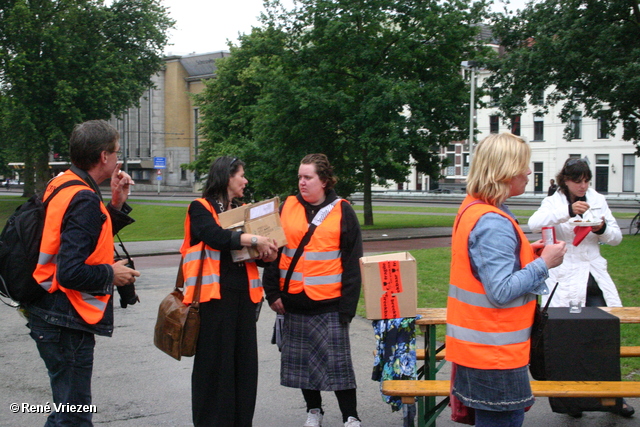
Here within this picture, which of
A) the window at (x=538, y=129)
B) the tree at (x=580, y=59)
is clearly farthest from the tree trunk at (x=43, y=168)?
the window at (x=538, y=129)

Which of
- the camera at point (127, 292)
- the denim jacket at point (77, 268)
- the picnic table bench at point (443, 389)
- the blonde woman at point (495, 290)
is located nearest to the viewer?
the blonde woman at point (495, 290)

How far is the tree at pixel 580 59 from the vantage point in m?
18.3

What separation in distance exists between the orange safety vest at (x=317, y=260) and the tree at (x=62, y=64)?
32.9 m

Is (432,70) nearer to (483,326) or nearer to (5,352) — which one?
(5,352)

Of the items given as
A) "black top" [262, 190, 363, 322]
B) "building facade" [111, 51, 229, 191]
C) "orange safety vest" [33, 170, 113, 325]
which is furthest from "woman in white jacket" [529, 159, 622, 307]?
"building facade" [111, 51, 229, 191]

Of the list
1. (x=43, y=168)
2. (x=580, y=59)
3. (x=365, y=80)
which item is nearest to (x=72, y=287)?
(x=580, y=59)

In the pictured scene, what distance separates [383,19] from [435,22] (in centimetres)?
196

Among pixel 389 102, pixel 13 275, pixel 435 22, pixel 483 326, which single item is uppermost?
pixel 435 22

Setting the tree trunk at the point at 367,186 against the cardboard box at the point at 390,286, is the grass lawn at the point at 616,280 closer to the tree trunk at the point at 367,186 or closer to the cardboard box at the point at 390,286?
the cardboard box at the point at 390,286

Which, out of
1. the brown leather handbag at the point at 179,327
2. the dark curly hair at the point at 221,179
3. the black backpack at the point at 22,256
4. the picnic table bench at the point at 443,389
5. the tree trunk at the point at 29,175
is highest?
the tree trunk at the point at 29,175

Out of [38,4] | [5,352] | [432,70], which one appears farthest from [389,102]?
[38,4]

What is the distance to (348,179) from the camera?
2753cm

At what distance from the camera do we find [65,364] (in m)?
3.16

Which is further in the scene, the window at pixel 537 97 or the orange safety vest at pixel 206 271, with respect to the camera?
the window at pixel 537 97
